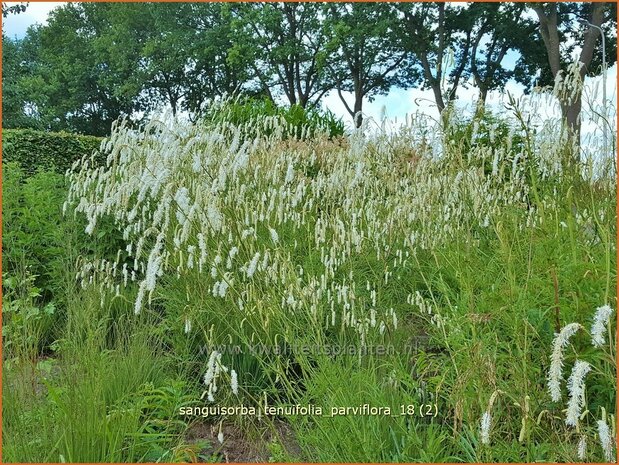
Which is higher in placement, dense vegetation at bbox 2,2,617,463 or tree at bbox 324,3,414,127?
tree at bbox 324,3,414,127

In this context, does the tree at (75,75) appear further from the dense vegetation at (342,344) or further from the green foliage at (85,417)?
the green foliage at (85,417)

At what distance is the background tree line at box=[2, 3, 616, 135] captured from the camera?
16656mm

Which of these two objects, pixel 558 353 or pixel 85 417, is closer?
pixel 558 353

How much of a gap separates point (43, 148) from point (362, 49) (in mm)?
11619

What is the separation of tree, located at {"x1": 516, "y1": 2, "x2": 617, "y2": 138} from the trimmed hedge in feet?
28.4

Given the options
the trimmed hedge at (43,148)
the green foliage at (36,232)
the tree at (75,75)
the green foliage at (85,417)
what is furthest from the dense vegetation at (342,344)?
the tree at (75,75)

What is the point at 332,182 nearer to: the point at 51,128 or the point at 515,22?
the point at 515,22

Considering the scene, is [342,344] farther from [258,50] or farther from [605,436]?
[258,50]

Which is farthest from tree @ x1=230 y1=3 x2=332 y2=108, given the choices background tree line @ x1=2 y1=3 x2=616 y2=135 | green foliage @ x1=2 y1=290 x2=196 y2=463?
green foliage @ x1=2 y1=290 x2=196 y2=463

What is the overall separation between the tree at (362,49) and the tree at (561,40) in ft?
13.9

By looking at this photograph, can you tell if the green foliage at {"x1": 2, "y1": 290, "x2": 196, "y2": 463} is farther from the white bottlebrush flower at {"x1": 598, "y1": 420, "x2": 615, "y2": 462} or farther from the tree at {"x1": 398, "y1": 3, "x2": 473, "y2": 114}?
the tree at {"x1": 398, "y1": 3, "x2": 473, "y2": 114}

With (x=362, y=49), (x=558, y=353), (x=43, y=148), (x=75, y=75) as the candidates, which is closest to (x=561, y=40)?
(x=362, y=49)

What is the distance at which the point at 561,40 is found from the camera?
15.7 metres

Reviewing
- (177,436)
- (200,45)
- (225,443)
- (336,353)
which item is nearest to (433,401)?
(336,353)
